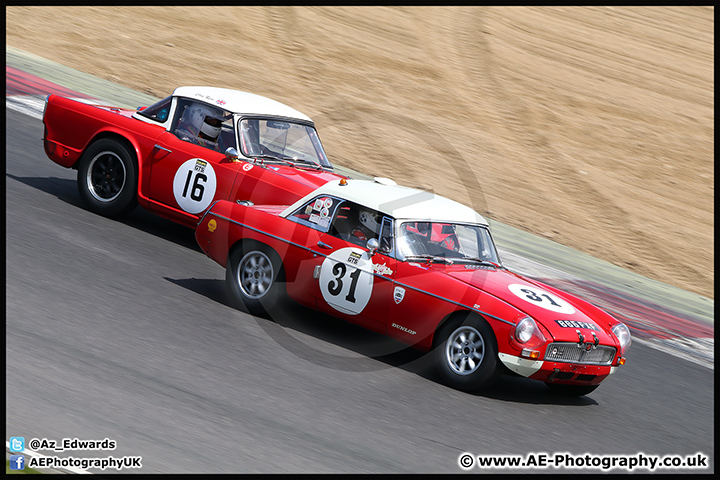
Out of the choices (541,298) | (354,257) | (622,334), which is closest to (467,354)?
(541,298)

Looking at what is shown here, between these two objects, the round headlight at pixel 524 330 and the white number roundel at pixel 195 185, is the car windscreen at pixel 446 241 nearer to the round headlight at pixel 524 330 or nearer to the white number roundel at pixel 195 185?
the round headlight at pixel 524 330

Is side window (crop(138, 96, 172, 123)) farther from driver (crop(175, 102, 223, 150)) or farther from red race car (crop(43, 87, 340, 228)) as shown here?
driver (crop(175, 102, 223, 150))

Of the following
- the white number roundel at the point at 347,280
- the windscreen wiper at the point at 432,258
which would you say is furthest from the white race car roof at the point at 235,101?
the windscreen wiper at the point at 432,258

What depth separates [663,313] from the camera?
1006 cm

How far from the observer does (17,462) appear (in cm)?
414

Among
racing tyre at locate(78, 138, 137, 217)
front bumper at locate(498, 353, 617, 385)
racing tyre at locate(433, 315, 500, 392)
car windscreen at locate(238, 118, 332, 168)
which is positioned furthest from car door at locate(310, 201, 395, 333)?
racing tyre at locate(78, 138, 137, 217)

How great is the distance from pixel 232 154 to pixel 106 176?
1.74 metres

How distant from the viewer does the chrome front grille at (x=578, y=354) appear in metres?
6.30

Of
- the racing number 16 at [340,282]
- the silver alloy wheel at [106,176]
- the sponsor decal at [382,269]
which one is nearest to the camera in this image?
the sponsor decal at [382,269]

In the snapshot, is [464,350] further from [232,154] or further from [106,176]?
[106,176]

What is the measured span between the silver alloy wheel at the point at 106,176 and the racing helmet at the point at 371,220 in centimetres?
335

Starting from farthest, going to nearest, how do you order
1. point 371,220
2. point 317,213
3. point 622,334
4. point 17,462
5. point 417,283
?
point 317,213, point 371,220, point 622,334, point 417,283, point 17,462

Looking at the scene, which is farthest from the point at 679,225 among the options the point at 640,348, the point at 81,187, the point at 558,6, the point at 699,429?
the point at 558,6

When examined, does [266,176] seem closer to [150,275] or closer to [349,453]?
[150,275]
